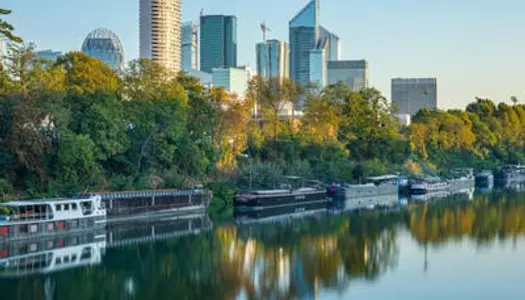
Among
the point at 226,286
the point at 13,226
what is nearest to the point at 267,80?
the point at 13,226

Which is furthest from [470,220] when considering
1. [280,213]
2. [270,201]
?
[270,201]

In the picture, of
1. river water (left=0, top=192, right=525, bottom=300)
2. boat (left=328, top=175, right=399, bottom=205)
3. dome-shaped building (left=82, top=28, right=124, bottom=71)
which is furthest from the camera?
dome-shaped building (left=82, top=28, right=124, bottom=71)

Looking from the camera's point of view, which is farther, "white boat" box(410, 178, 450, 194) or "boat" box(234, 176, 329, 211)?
"white boat" box(410, 178, 450, 194)

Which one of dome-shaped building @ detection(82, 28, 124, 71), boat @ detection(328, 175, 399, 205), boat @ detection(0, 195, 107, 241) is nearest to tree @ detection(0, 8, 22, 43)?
boat @ detection(0, 195, 107, 241)

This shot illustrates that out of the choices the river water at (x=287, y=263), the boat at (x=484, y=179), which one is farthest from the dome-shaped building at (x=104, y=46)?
the river water at (x=287, y=263)

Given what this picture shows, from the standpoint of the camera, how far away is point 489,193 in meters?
89.3

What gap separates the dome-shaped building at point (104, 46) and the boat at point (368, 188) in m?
90.9

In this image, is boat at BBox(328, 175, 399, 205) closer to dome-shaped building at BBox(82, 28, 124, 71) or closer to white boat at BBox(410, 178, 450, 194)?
white boat at BBox(410, 178, 450, 194)

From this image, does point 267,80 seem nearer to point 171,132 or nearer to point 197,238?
point 171,132

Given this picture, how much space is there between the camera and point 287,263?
38344mm

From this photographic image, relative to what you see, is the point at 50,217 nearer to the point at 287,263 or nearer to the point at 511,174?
the point at 287,263

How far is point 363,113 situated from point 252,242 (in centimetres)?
5098

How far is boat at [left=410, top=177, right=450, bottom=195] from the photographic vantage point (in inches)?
3388

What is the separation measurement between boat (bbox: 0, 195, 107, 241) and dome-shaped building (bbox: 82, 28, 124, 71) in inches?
4590
